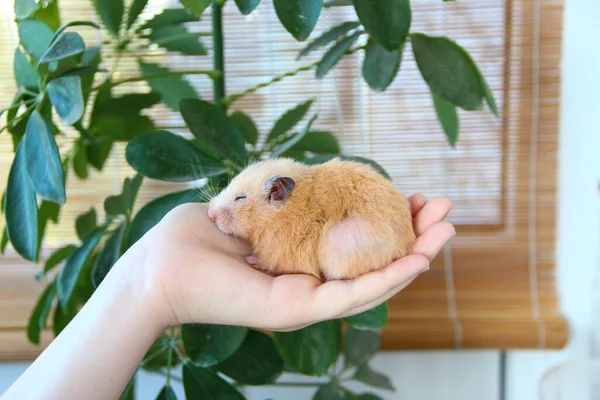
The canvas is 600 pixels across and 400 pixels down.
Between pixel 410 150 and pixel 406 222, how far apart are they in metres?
0.61

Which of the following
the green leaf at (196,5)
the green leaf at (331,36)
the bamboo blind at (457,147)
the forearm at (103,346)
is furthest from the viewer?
the bamboo blind at (457,147)

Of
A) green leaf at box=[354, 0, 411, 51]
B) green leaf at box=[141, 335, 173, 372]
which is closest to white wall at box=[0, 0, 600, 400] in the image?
green leaf at box=[141, 335, 173, 372]

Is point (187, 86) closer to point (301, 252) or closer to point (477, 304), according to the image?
point (301, 252)

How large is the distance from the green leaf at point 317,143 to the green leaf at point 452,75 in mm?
230

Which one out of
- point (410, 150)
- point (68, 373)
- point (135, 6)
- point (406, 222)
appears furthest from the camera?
point (410, 150)

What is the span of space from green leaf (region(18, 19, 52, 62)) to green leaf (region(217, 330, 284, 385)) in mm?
603

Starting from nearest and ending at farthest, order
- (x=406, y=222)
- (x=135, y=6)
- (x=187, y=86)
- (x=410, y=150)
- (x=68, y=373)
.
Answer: (x=68, y=373) → (x=406, y=222) → (x=135, y=6) → (x=187, y=86) → (x=410, y=150)

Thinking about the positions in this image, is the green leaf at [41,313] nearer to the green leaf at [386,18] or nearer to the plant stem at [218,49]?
the plant stem at [218,49]

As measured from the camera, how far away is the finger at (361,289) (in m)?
0.63

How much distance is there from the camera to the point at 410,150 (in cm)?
132

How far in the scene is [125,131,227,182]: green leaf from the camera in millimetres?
812

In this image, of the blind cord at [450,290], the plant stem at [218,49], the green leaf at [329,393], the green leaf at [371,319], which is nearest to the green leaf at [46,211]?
the plant stem at [218,49]

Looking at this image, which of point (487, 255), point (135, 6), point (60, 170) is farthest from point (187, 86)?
point (487, 255)

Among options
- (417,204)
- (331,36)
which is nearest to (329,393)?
(417,204)
